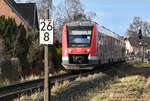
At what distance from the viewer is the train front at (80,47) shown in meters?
20.8

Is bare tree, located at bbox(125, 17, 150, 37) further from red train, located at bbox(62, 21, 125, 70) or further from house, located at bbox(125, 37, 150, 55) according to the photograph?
red train, located at bbox(62, 21, 125, 70)

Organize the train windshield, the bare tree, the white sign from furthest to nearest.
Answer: the bare tree
the train windshield
the white sign

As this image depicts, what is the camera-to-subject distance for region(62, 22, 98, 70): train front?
2083 cm

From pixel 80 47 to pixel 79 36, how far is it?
2.56ft

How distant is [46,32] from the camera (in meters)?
9.32

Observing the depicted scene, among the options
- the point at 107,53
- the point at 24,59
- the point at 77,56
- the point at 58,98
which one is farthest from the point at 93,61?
the point at 58,98

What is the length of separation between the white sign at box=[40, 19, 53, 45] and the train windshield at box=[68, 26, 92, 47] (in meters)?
11.6

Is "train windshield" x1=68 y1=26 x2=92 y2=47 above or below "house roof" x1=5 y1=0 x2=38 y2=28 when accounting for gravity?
below

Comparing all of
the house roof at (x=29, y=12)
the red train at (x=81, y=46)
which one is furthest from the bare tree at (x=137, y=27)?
the red train at (x=81, y=46)

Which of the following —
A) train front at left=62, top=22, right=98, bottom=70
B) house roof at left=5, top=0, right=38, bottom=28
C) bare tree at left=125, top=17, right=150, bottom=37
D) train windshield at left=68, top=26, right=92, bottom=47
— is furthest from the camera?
bare tree at left=125, top=17, right=150, bottom=37

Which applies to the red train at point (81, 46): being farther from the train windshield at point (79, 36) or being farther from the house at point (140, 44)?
the house at point (140, 44)

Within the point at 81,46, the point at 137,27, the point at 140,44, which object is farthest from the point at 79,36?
the point at 137,27

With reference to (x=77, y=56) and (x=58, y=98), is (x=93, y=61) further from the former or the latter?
(x=58, y=98)

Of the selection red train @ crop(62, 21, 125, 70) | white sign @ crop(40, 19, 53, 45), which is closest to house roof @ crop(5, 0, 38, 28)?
red train @ crop(62, 21, 125, 70)
